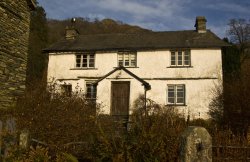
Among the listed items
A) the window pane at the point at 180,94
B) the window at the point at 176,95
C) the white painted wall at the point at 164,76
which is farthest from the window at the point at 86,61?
the window pane at the point at 180,94

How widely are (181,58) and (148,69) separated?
2.68 m

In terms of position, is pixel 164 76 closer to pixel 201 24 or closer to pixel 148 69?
pixel 148 69

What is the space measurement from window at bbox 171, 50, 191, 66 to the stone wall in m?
11.4

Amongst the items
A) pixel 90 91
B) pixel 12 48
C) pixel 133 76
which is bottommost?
pixel 90 91

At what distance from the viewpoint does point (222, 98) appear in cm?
2198

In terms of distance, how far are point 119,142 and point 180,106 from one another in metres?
16.8

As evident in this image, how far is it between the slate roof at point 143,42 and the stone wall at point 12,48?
8.23 m

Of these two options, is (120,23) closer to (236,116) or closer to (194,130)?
(236,116)

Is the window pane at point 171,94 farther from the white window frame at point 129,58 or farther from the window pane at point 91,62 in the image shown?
the window pane at point 91,62

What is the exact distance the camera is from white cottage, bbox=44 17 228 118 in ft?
75.1

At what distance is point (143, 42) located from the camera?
25234mm

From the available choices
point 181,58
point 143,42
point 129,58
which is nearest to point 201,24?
point 181,58

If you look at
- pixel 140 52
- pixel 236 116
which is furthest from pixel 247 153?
pixel 140 52

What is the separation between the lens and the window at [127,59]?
2462cm
